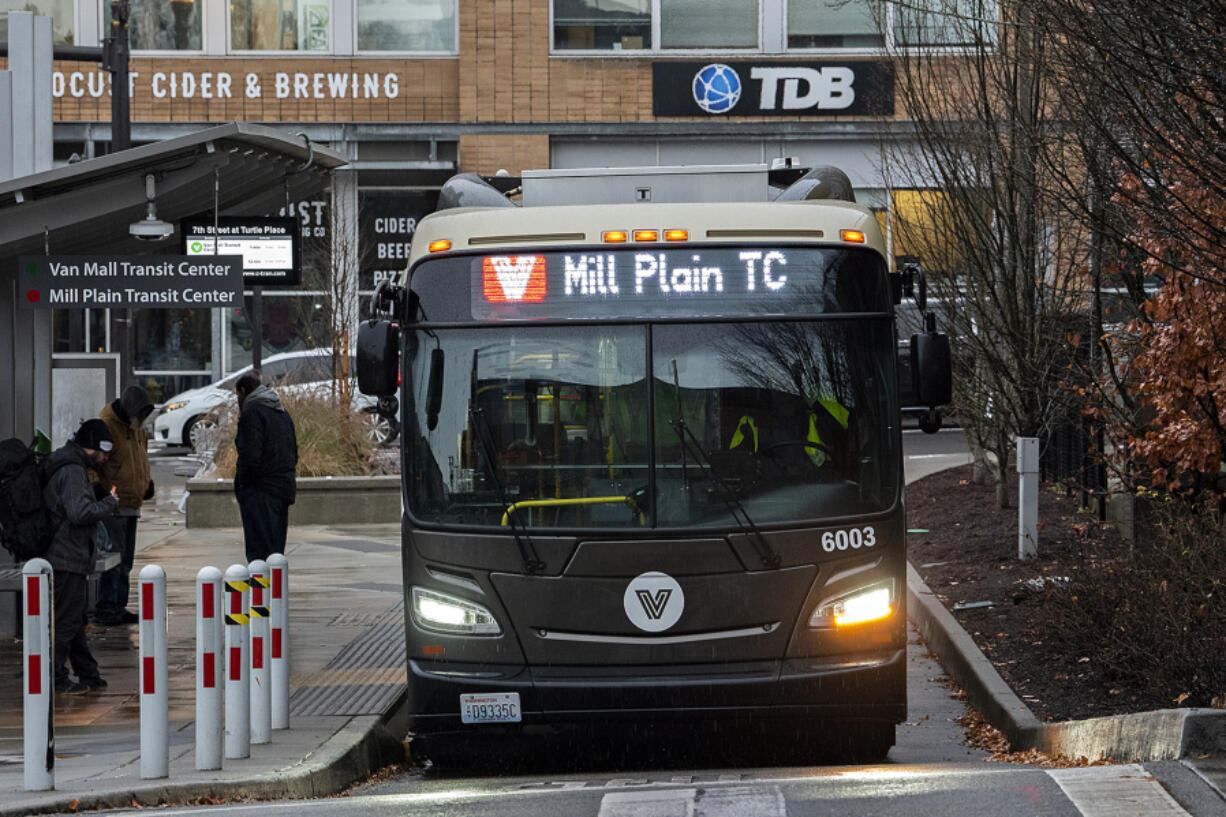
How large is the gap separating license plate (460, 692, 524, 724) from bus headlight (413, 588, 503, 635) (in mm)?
296

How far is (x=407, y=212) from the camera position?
31703 mm

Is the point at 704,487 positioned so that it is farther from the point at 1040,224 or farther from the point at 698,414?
the point at 1040,224

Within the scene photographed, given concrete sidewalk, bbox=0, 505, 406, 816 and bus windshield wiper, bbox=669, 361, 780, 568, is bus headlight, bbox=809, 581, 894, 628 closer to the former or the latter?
bus windshield wiper, bbox=669, 361, 780, 568

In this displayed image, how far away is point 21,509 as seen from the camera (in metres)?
9.72

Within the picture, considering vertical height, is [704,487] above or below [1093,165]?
below

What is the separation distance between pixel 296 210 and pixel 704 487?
A: 23918 mm

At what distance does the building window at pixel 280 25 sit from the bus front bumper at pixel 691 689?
25468 millimetres

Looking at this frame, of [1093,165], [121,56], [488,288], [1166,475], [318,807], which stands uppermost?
[121,56]

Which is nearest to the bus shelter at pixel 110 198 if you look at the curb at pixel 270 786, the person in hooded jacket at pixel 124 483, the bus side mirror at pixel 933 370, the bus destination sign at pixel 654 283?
the person in hooded jacket at pixel 124 483

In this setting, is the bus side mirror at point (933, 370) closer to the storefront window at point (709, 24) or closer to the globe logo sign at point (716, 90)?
the globe logo sign at point (716, 90)

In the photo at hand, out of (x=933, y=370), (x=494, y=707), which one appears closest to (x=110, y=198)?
(x=494, y=707)

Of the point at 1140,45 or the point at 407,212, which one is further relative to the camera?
the point at 407,212

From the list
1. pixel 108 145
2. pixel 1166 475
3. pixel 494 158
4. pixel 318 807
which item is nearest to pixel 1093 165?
pixel 1166 475

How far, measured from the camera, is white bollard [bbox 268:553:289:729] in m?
8.58
